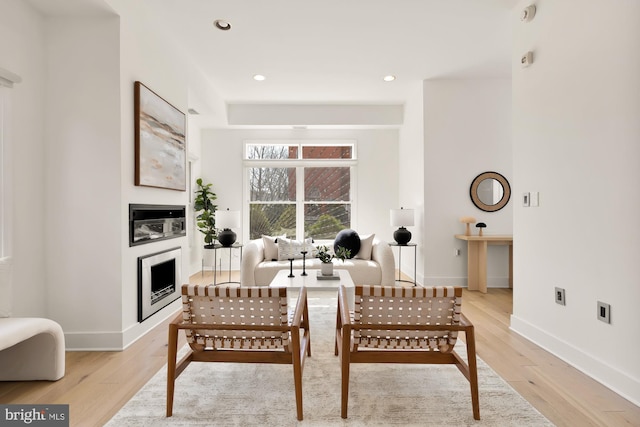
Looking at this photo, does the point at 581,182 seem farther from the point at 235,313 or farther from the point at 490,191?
the point at 490,191

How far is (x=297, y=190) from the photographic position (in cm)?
651

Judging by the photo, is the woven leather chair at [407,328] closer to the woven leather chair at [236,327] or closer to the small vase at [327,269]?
the woven leather chair at [236,327]

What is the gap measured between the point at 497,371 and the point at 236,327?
1782 millimetres

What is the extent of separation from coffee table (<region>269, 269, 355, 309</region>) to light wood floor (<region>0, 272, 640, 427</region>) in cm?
110

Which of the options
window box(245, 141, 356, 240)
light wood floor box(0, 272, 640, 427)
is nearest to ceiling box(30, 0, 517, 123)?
window box(245, 141, 356, 240)

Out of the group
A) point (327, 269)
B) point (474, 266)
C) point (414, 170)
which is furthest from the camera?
point (414, 170)

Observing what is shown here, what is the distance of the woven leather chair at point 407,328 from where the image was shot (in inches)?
70.7

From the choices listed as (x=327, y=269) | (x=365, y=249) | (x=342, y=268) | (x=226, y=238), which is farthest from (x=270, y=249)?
(x=327, y=269)

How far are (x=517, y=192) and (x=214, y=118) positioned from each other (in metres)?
4.42

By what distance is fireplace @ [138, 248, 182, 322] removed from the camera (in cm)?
300

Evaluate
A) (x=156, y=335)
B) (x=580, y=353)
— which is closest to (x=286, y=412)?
(x=156, y=335)

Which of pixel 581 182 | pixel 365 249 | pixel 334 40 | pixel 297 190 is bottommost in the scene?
pixel 365 249

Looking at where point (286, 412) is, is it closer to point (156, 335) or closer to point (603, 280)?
point (156, 335)

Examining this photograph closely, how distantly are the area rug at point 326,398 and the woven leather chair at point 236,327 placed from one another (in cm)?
17
